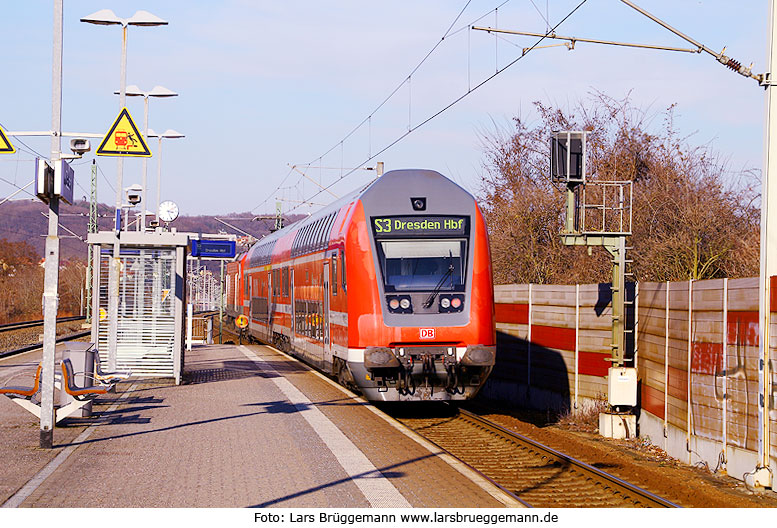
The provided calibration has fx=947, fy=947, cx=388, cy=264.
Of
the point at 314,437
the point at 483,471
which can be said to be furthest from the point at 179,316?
the point at 483,471

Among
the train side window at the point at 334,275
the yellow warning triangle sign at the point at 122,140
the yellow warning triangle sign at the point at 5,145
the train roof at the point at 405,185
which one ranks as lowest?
the train side window at the point at 334,275

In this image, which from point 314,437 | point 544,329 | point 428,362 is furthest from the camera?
point 544,329

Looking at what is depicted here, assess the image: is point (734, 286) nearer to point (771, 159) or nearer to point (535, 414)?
point (771, 159)

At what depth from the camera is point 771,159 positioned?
11359mm

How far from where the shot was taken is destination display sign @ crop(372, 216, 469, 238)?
15.5 m

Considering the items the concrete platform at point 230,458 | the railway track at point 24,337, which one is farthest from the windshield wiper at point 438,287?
the railway track at point 24,337

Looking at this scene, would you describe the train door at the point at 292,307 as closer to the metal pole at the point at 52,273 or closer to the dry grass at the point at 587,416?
the dry grass at the point at 587,416

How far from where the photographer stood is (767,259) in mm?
11047

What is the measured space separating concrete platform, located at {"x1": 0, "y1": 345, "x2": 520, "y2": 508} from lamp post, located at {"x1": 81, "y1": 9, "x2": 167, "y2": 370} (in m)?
1.91

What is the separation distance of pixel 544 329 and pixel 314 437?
24.4 feet

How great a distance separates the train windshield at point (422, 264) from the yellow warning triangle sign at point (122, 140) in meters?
5.14

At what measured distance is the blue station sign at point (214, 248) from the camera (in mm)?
27714

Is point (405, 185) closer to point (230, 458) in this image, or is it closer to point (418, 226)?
point (418, 226)

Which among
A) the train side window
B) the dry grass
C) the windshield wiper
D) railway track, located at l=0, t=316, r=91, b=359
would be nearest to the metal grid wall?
the train side window
